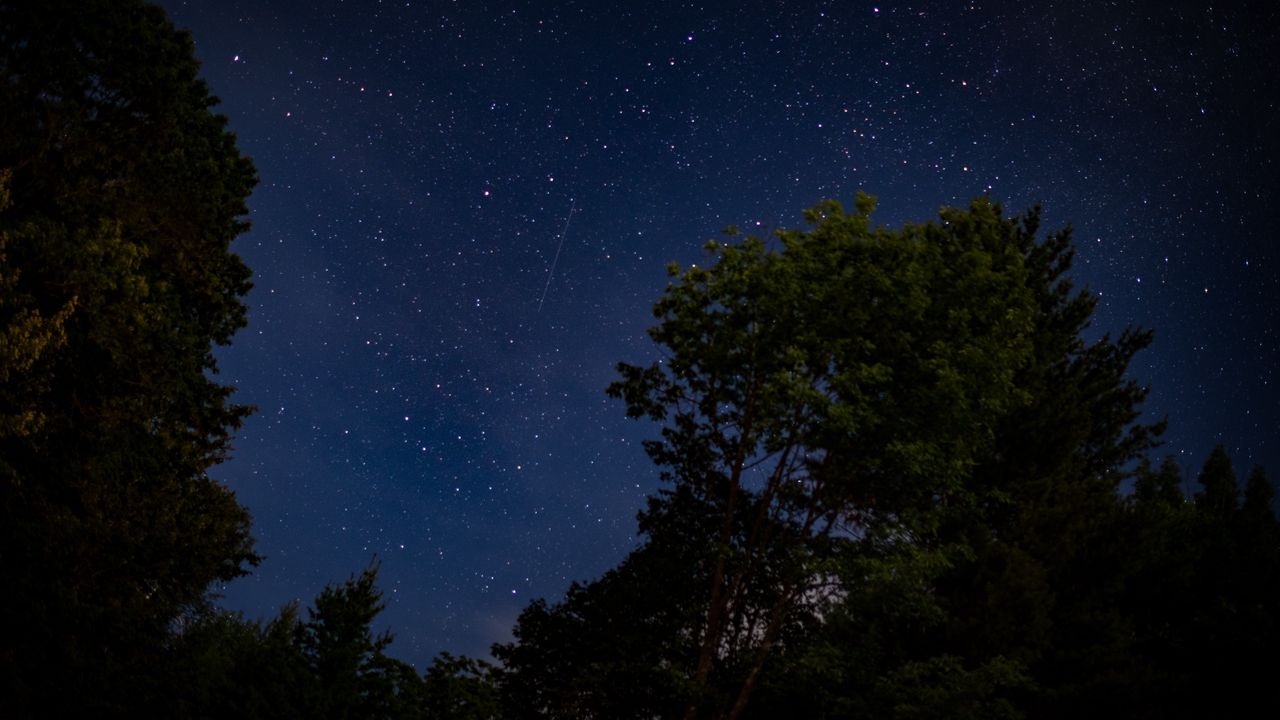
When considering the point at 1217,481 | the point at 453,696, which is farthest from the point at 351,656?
the point at 1217,481

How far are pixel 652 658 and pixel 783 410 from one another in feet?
19.3

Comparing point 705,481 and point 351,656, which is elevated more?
point 705,481

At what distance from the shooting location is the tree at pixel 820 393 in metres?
14.5

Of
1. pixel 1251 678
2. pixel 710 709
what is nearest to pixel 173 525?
pixel 710 709

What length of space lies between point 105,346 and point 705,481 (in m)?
11.7

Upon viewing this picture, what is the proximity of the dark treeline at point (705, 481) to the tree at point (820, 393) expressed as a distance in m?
0.06

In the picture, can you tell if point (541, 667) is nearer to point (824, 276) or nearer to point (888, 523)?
point (888, 523)

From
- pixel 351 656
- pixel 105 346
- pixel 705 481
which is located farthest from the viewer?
pixel 705 481

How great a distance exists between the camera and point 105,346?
1443 cm

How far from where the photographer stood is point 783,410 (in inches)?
618

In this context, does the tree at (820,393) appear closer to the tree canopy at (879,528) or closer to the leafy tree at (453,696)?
the tree canopy at (879,528)

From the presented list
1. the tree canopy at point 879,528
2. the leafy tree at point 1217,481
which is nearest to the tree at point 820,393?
the tree canopy at point 879,528

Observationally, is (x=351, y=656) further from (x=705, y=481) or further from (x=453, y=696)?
(x=705, y=481)

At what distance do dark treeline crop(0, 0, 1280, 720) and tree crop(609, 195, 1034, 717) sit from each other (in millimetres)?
64
